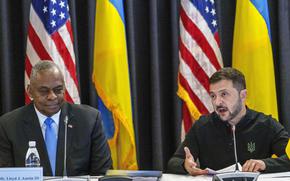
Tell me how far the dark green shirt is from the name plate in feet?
4.30

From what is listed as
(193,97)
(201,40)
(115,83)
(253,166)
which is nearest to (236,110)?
(253,166)

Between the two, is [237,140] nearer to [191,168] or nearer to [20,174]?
[191,168]

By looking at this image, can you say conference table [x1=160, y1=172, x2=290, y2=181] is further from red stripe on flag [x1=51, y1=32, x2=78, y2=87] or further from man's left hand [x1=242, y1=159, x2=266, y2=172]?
red stripe on flag [x1=51, y1=32, x2=78, y2=87]

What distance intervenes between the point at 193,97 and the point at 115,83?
73 centimetres

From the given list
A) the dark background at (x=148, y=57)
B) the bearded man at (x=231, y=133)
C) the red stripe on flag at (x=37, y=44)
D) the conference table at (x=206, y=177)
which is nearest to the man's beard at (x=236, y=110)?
the bearded man at (x=231, y=133)

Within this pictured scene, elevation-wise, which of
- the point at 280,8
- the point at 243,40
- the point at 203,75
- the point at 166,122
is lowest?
the point at 166,122

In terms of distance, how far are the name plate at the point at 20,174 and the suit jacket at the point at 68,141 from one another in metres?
0.93

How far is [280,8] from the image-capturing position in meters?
4.84

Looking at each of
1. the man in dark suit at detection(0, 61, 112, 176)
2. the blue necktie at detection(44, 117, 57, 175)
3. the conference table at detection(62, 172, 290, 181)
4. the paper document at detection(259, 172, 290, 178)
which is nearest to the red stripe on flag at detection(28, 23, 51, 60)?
the man in dark suit at detection(0, 61, 112, 176)

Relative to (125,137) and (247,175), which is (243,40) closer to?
(125,137)

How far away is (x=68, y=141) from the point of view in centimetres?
343

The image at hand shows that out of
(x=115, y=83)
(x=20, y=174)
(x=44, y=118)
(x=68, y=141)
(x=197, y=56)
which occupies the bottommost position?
(x=20, y=174)

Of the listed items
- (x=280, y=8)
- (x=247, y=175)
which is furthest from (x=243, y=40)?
(x=247, y=175)

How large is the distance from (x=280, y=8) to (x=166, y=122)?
160cm
